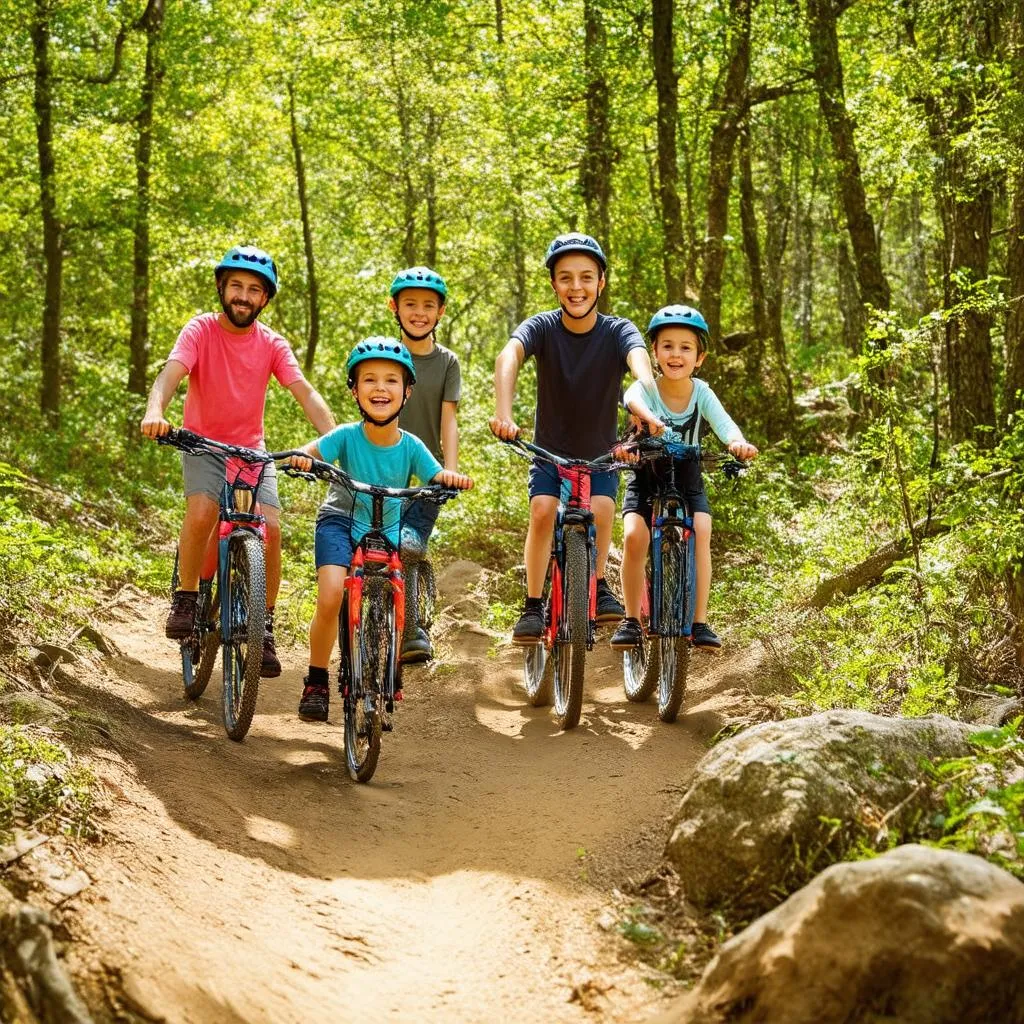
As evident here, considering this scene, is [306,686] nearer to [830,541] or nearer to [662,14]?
[830,541]

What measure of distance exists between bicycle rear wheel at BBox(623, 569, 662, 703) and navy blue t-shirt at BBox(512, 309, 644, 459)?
949 mm

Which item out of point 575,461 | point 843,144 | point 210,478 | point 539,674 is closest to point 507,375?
point 575,461

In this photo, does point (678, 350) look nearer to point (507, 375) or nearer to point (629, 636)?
point (507, 375)

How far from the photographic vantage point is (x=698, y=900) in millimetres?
3996

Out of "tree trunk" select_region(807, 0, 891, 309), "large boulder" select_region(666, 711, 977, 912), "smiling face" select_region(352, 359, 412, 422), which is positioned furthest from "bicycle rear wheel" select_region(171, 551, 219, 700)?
"tree trunk" select_region(807, 0, 891, 309)

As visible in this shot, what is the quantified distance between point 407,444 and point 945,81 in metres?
4.69

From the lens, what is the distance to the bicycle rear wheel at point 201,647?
21.9ft

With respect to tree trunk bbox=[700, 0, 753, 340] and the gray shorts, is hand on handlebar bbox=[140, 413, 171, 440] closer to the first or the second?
the gray shorts

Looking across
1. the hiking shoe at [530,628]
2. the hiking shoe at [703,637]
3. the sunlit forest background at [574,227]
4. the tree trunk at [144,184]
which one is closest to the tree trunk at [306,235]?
the sunlit forest background at [574,227]

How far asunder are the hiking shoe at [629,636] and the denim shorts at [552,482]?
0.81 metres

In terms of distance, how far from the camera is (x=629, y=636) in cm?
703

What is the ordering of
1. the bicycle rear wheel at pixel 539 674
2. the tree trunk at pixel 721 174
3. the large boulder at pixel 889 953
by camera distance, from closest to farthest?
the large boulder at pixel 889 953, the bicycle rear wheel at pixel 539 674, the tree trunk at pixel 721 174

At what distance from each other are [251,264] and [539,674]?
313 centimetres

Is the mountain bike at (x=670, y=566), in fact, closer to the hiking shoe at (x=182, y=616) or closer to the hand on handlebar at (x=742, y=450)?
the hand on handlebar at (x=742, y=450)
